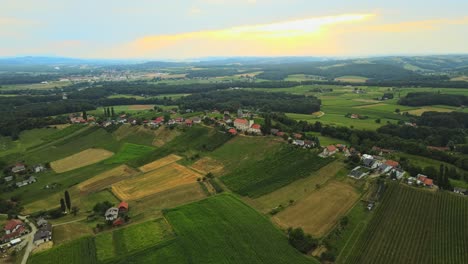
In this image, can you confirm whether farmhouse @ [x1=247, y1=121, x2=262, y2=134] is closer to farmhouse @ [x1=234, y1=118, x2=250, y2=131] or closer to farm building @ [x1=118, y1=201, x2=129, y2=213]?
farmhouse @ [x1=234, y1=118, x2=250, y2=131]

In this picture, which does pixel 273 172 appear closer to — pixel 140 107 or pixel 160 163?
pixel 160 163

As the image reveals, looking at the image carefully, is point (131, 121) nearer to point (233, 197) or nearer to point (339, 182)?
point (233, 197)

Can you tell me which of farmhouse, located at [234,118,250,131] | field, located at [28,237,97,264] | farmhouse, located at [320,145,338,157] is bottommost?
field, located at [28,237,97,264]

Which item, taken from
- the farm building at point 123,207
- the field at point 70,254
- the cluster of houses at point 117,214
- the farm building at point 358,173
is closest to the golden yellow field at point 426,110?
the farm building at point 358,173

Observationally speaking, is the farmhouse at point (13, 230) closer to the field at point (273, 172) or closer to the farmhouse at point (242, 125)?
the field at point (273, 172)

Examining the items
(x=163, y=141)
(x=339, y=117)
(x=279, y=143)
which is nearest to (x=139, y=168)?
(x=163, y=141)

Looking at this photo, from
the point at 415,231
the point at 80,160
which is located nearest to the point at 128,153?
the point at 80,160

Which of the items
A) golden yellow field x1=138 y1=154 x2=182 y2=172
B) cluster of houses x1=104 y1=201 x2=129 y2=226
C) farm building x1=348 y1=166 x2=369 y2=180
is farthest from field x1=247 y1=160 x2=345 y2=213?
golden yellow field x1=138 y1=154 x2=182 y2=172
